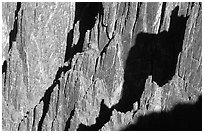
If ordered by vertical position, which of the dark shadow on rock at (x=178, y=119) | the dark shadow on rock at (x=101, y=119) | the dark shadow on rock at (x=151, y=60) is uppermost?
the dark shadow on rock at (x=151, y=60)

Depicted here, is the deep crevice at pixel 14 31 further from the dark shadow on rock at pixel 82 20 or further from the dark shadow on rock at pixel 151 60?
the dark shadow on rock at pixel 151 60

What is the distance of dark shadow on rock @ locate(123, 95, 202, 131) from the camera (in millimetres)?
11320

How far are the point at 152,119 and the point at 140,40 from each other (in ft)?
8.14

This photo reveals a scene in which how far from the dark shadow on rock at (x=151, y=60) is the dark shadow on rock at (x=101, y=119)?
15.2 inches

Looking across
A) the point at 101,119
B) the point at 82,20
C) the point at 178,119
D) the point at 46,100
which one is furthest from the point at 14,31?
the point at 178,119

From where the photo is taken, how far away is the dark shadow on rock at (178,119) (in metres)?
11.3

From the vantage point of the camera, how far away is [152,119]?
11.4 meters

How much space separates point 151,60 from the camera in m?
13.2

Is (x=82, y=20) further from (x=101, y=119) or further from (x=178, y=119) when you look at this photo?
(x=178, y=119)

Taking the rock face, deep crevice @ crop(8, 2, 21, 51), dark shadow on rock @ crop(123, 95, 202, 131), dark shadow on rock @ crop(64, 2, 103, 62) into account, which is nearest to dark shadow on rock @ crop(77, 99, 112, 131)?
the rock face

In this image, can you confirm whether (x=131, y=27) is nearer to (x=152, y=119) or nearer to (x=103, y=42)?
(x=103, y=42)

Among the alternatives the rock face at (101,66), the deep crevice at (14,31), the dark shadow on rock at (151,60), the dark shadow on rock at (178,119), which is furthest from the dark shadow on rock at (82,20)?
the dark shadow on rock at (178,119)

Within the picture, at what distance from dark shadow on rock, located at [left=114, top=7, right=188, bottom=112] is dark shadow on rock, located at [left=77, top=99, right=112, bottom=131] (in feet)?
1.27

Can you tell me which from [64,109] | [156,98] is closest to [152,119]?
[156,98]
